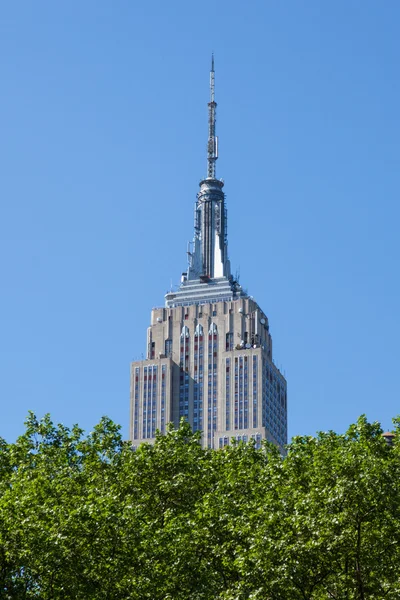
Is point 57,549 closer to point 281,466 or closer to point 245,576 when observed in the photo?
point 245,576

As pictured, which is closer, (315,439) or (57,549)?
(57,549)

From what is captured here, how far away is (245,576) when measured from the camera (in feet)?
166

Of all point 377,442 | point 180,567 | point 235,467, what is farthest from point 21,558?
point 377,442

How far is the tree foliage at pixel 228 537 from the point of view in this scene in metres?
50.8

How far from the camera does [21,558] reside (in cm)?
5312

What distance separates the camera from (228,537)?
54.4m

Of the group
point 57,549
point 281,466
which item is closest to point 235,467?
point 281,466

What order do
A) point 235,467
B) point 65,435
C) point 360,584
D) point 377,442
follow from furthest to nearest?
point 65,435 < point 235,467 < point 377,442 < point 360,584

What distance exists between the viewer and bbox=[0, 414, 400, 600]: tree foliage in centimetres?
5078

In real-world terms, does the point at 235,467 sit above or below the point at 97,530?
above

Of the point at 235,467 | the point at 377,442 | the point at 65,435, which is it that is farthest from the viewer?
the point at 65,435

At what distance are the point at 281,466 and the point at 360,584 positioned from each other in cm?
959

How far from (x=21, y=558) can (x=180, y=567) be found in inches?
274

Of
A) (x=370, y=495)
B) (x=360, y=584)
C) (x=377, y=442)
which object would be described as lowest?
(x=360, y=584)
